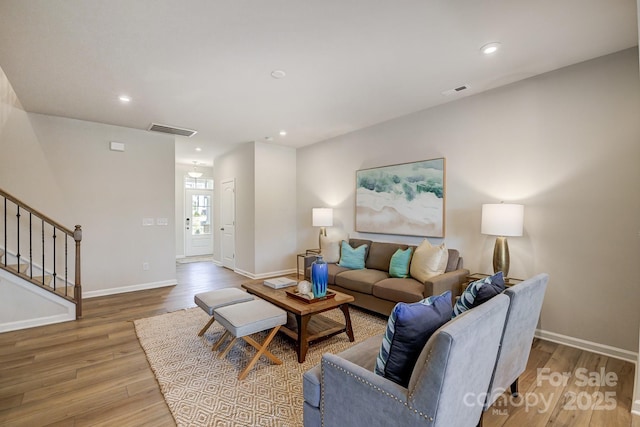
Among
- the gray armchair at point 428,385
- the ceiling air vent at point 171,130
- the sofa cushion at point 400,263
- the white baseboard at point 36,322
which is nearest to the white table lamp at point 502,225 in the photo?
the sofa cushion at point 400,263

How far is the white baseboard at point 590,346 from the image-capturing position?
8.36ft

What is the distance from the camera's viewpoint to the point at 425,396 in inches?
42.4

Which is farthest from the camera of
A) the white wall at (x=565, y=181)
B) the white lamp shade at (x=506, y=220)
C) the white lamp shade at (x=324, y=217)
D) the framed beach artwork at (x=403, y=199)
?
the white lamp shade at (x=324, y=217)

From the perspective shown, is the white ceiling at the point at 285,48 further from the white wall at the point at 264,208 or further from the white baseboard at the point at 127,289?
the white baseboard at the point at 127,289

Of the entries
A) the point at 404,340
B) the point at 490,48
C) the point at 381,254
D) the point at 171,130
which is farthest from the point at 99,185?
the point at 490,48

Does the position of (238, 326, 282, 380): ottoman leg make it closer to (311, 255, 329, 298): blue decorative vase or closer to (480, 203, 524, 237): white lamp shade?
(311, 255, 329, 298): blue decorative vase

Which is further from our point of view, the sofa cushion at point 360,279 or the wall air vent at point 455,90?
the sofa cushion at point 360,279

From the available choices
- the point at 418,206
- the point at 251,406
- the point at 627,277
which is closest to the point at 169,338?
the point at 251,406

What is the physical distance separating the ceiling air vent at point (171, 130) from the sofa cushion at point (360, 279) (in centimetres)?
360

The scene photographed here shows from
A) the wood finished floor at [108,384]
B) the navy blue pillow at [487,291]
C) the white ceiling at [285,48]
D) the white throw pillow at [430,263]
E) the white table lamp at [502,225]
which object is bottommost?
the wood finished floor at [108,384]

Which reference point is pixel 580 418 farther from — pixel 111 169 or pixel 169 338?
pixel 111 169

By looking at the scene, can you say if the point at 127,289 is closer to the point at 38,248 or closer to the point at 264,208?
the point at 38,248

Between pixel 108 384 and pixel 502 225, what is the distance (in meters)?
3.81

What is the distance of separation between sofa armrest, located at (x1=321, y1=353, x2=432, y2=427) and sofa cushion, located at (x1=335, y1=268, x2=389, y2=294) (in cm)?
222
